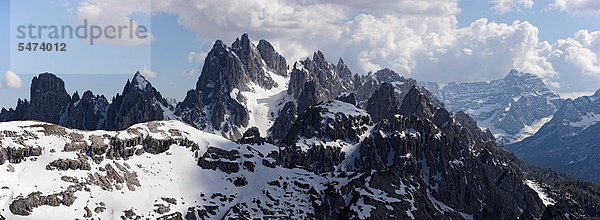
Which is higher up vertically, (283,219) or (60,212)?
(60,212)

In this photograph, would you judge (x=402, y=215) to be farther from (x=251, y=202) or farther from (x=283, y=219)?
(x=251, y=202)

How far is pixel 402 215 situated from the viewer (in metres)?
184

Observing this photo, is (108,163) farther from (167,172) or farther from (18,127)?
(18,127)

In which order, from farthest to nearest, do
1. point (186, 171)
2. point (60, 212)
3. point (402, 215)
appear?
point (186, 171), point (402, 215), point (60, 212)

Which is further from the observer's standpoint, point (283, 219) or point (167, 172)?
point (167, 172)

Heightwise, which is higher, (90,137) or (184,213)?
(90,137)

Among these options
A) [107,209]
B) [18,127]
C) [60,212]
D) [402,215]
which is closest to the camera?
[60,212]

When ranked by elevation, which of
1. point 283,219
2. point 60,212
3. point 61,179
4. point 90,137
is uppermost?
point 90,137

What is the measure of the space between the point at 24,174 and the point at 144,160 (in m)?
49.2

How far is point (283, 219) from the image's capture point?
7141 inches

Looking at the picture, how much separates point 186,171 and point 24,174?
65.6 meters

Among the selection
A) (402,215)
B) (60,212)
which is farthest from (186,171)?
(402,215)

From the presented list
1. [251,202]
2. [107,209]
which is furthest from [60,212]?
[251,202]

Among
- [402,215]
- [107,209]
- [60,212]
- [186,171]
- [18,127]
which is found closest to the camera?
[60,212]
